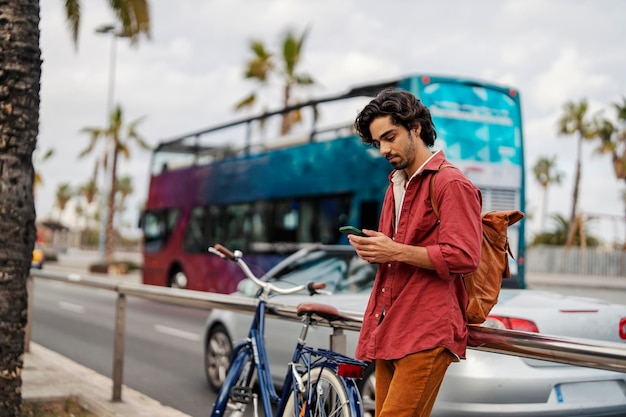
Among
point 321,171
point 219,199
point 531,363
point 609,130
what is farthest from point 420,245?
point 609,130

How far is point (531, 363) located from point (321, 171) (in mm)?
9180

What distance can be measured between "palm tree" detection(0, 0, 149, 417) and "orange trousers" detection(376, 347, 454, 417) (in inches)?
117

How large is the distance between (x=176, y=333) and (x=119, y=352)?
6.54 metres

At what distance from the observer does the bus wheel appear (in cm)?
1918

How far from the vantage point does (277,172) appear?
15.4 m

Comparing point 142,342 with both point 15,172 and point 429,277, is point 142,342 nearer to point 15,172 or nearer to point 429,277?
point 15,172

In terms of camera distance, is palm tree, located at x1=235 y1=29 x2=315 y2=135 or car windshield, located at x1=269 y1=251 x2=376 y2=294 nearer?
car windshield, located at x1=269 y1=251 x2=376 y2=294

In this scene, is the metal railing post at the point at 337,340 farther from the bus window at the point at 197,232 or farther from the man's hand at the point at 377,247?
the bus window at the point at 197,232

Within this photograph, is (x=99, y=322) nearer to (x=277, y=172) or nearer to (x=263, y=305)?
(x=277, y=172)

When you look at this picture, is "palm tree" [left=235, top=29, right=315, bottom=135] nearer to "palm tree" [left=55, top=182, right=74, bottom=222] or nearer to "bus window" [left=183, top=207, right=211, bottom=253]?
A: "bus window" [left=183, top=207, right=211, bottom=253]

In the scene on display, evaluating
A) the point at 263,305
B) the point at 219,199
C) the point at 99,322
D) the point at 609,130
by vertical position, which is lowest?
the point at 99,322

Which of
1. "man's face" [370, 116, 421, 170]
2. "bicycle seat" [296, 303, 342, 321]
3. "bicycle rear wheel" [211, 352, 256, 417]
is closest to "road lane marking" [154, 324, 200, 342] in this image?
"bicycle rear wheel" [211, 352, 256, 417]

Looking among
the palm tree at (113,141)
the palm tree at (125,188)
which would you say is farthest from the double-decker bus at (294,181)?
the palm tree at (125,188)

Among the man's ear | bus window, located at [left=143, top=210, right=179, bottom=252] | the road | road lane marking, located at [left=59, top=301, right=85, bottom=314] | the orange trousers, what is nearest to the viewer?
the orange trousers
